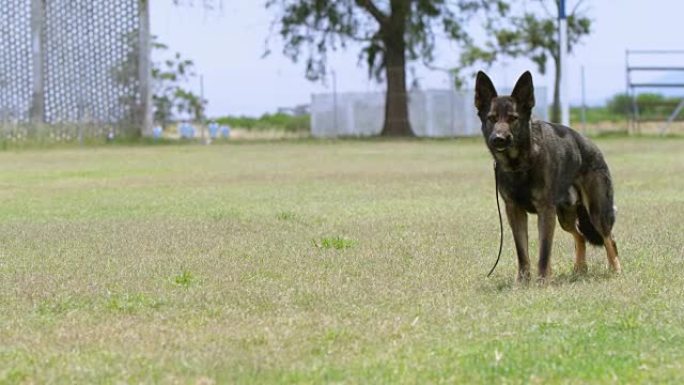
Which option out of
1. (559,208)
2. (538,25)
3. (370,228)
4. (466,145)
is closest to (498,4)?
(538,25)

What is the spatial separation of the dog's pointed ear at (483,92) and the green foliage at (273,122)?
129 ft

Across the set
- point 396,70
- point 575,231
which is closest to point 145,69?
point 396,70

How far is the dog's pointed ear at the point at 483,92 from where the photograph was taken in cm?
798

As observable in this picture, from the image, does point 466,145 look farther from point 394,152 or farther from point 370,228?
point 370,228

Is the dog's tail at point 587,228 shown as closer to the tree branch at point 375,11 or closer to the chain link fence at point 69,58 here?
the chain link fence at point 69,58

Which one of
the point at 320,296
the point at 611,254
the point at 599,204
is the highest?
the point at 599,204

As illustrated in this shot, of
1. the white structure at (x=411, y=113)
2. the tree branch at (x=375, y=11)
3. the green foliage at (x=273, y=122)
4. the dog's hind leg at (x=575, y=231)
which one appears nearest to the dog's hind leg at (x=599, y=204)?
the dog's hind leg at (x=575, y=231)

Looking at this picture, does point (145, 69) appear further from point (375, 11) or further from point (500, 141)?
point (500, 141)

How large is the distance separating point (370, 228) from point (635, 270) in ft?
13.1

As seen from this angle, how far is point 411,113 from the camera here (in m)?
46.0

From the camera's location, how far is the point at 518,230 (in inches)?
327

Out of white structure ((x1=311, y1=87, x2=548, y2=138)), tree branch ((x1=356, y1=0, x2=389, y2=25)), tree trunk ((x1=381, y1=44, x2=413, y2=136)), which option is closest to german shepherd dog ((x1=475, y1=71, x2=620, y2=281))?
tree branch ((x1=356, y1=0, x2=389, y2=25))

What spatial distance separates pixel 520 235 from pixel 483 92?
963mm

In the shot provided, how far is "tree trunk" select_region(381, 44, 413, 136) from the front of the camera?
44312 millimetres
